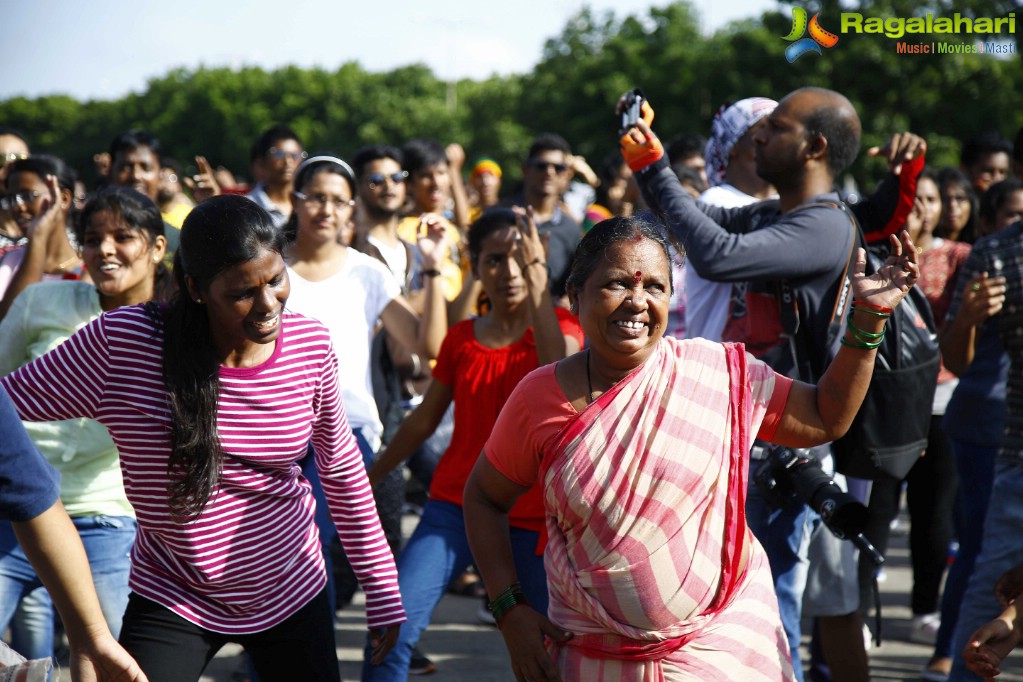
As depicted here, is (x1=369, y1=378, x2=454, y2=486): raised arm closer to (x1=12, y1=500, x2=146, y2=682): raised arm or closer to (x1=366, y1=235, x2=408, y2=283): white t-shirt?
(x1=12, y1=500, x2=146, y2=682): raised arm

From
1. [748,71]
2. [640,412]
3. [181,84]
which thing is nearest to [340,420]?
[640,412]

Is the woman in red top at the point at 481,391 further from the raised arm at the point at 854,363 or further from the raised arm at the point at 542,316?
the raised arm at the point at 854,363

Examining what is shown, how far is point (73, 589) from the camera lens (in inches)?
95.7

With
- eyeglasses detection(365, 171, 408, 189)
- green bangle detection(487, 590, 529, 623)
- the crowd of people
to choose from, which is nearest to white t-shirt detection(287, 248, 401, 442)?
the crowd of people

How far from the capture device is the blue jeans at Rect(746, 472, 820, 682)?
380cm

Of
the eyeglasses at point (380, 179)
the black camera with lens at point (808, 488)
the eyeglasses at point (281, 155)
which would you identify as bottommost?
the black camera with lens at point (808, 488)

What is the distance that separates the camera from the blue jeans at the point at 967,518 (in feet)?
15.7

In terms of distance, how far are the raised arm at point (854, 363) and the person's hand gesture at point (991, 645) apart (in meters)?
0.66

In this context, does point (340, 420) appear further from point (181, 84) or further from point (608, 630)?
point (181, 84)

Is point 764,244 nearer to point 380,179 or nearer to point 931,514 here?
point 931,514

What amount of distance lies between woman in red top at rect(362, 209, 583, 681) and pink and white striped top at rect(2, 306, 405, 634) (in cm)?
84

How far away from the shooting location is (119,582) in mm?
3820

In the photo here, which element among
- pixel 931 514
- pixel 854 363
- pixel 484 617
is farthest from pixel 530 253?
pixel 931 514

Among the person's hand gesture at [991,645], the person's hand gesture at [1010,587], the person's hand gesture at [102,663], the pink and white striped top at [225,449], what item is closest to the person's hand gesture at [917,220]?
the person's hand gesture at [1010,587]
